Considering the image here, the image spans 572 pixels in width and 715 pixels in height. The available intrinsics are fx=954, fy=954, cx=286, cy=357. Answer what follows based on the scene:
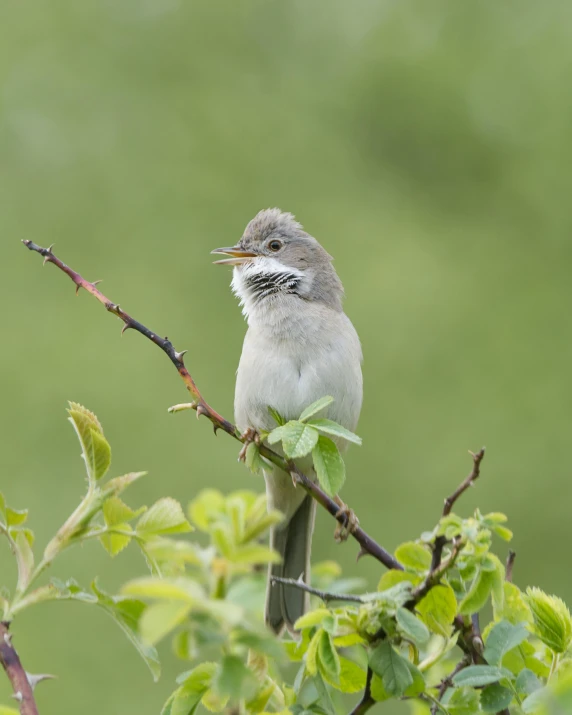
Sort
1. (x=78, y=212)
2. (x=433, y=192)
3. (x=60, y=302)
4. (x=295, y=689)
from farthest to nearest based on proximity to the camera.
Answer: (x=433, y=192) → (x=78, y=212) → (x=60, y=302) → (x=295, y=689)

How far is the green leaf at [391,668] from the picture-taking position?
137 cm

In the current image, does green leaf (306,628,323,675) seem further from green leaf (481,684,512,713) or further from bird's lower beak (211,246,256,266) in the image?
bird's lower beak (211,246,256,266)

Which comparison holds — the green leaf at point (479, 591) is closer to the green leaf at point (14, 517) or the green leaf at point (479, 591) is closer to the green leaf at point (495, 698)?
the green leaf at point (495, 698)

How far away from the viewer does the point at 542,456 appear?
Result: 30.9 feet

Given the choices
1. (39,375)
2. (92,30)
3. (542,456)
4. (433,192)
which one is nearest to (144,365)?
(39,375)

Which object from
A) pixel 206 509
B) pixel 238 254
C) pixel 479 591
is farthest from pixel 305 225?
pixel 206 509

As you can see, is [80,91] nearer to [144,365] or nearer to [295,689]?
[144,365]

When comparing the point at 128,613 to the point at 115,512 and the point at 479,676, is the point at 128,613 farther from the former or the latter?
the point at 479,676

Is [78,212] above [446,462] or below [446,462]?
above

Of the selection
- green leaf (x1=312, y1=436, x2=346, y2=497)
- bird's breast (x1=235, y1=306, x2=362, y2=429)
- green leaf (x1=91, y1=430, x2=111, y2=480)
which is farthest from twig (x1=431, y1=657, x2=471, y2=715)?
bird's breast (x1=235, y1=306, x2=362, y2=429)

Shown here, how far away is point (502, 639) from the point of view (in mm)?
1479

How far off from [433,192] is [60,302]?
16.8ft

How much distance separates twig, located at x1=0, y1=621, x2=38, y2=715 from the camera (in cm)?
108

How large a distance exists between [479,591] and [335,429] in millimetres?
388
